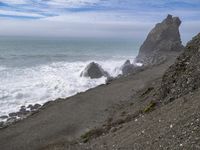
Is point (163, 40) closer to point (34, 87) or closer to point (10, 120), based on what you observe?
point (34, 87)

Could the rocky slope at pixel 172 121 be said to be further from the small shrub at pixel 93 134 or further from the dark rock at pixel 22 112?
the dark rock at pixel 22 112

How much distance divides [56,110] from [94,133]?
7.42 meters

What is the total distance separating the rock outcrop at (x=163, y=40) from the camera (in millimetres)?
67250

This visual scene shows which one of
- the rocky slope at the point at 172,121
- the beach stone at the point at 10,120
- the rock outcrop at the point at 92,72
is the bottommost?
the beach stone at the point at 10,120

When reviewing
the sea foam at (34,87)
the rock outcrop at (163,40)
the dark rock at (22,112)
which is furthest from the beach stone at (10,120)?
the rock outcrop at (163,40)

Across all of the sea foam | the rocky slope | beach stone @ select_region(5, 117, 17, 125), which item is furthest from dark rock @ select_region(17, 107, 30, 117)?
the rocky slope

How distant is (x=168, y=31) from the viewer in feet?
233

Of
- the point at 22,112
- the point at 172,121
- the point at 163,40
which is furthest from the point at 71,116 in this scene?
the point at 163,40

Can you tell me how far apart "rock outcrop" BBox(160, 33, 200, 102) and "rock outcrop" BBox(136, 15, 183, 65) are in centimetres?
4733

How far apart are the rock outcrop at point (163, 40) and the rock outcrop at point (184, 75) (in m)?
47.3

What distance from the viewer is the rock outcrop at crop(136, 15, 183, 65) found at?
6725 centimetres

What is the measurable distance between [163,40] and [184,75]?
181 feet

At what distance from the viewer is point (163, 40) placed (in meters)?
70.9

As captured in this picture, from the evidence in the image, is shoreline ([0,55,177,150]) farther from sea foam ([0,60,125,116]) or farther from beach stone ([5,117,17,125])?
sea foam ([0,60,125,116])
